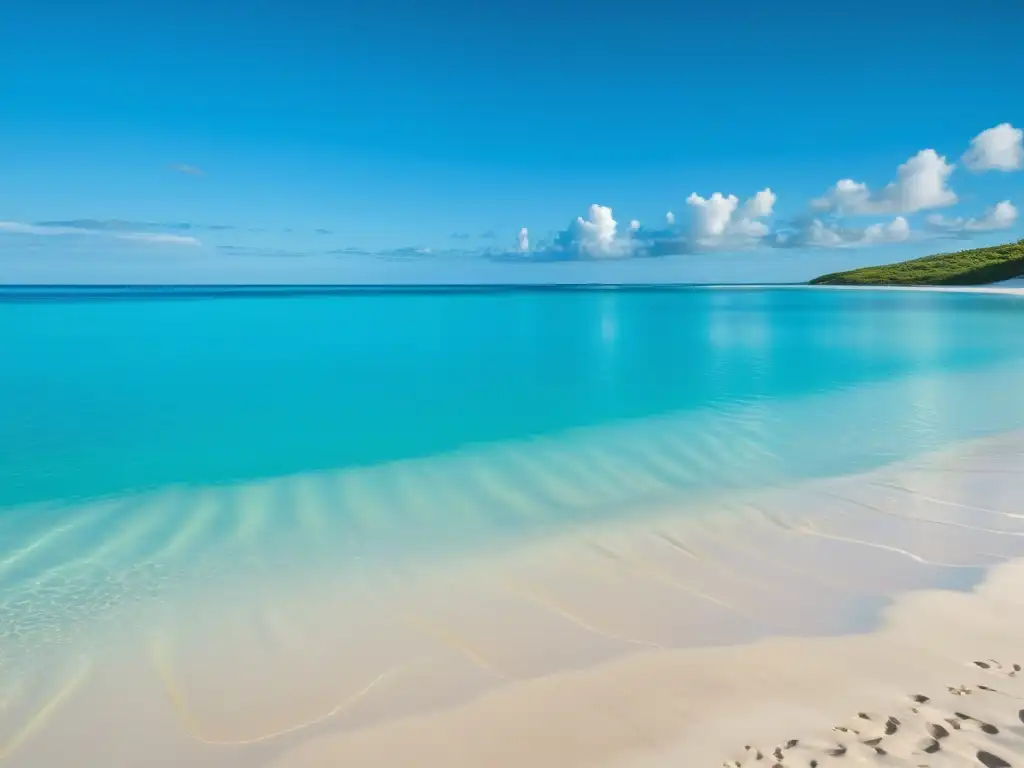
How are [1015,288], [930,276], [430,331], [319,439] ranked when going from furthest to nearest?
[930,276]
[1015,288]
[430,331]
[319,439]

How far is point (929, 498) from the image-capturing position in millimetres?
6605

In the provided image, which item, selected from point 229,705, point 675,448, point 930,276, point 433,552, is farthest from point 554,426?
point 930,276

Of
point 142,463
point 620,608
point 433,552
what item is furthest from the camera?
point 142,463

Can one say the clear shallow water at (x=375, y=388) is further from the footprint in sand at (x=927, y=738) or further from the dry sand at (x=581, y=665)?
the footprint in sand at (x=927, y=738)

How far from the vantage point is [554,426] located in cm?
1103

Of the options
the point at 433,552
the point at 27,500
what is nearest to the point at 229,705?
the point at 433,552

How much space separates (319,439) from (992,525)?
9162 millimetres

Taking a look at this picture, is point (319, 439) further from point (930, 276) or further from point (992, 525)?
point (930, 276)

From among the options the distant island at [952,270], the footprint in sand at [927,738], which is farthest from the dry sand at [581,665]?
the distant island at [952,270]

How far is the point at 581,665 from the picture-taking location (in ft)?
12.2

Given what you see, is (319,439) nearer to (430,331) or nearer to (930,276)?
(430,331)

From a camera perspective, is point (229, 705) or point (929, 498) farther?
point (929, 498)

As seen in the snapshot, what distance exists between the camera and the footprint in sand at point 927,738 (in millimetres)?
2680

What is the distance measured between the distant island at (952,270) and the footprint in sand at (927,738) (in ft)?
315
